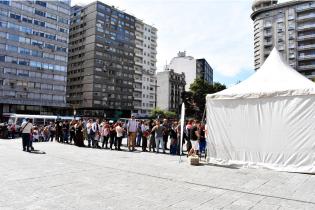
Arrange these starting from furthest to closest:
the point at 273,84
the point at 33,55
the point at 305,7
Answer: the point at 305,7, the point at 33,55, the point at 273,84

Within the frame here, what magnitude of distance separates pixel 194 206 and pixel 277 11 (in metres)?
83.0

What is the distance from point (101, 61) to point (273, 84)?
72982 millimetres

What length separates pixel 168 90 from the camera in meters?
103

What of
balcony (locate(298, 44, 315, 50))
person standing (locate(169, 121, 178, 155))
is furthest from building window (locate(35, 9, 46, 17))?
person standing (locate(169, 121, 178, 155))

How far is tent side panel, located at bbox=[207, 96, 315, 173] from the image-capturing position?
10.2 metres

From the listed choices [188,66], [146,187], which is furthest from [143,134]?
[188,66]

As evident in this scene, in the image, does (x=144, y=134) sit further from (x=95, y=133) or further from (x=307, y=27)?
(x=307, y=27)

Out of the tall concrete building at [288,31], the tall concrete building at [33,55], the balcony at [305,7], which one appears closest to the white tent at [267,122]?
the tall concrete building at [33,55]

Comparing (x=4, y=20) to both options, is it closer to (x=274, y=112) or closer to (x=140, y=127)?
(x=140, y=127)

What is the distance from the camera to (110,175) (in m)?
8.98

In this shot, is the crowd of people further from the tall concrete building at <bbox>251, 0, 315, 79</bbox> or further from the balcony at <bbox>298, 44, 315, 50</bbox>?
the balcony at <bbox>298, 44, 315, 50</bbox>

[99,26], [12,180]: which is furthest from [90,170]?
[99,26]

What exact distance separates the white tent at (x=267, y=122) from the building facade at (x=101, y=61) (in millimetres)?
67918

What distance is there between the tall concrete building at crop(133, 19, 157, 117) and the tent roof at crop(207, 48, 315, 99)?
7941 centimetres
